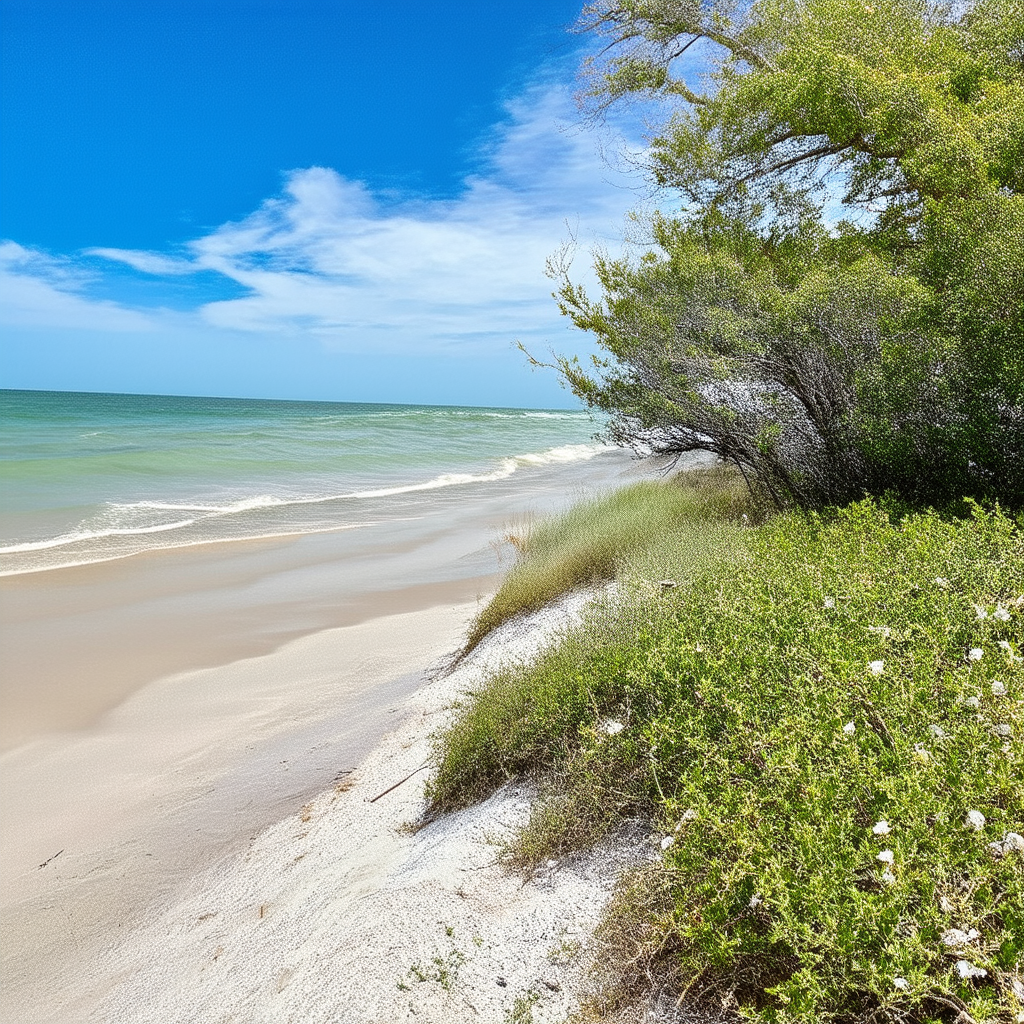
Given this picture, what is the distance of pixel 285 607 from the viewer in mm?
9539

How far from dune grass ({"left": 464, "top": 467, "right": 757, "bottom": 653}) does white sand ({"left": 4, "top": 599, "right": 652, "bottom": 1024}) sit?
3137 mm

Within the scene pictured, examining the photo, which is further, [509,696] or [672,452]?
[672,452]

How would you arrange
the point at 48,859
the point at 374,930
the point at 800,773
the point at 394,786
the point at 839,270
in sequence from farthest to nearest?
the point at 839,270 → the point at 394,786 → the point at 48,859 → the point at 374,930 → the point at 800,773

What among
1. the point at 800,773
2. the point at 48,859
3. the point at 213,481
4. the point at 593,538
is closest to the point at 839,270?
the point at 593,538

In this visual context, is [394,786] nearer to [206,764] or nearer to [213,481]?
[206,764]

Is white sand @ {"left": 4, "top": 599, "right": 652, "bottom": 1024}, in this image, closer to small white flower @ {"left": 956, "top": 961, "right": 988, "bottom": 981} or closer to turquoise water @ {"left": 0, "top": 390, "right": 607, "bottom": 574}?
small white flower @ {"left": 956, "top": 961, "right": 988, "bottom": 981}

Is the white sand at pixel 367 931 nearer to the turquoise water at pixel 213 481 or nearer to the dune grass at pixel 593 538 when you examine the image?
the dune grass at pixel 593 538

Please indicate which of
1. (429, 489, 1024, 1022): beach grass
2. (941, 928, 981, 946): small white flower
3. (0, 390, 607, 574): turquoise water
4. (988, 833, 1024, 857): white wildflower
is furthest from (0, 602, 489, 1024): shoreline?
(0, 390, 607, 574): turquoise water

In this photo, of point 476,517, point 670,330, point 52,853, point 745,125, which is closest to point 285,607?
point 52,853

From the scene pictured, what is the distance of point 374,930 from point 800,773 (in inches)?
68.4

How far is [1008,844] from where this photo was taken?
200 cm

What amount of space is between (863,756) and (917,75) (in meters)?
8.26

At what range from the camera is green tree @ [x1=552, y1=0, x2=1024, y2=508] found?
6418 mm

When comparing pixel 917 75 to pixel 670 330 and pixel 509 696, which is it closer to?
pixel 670 330
